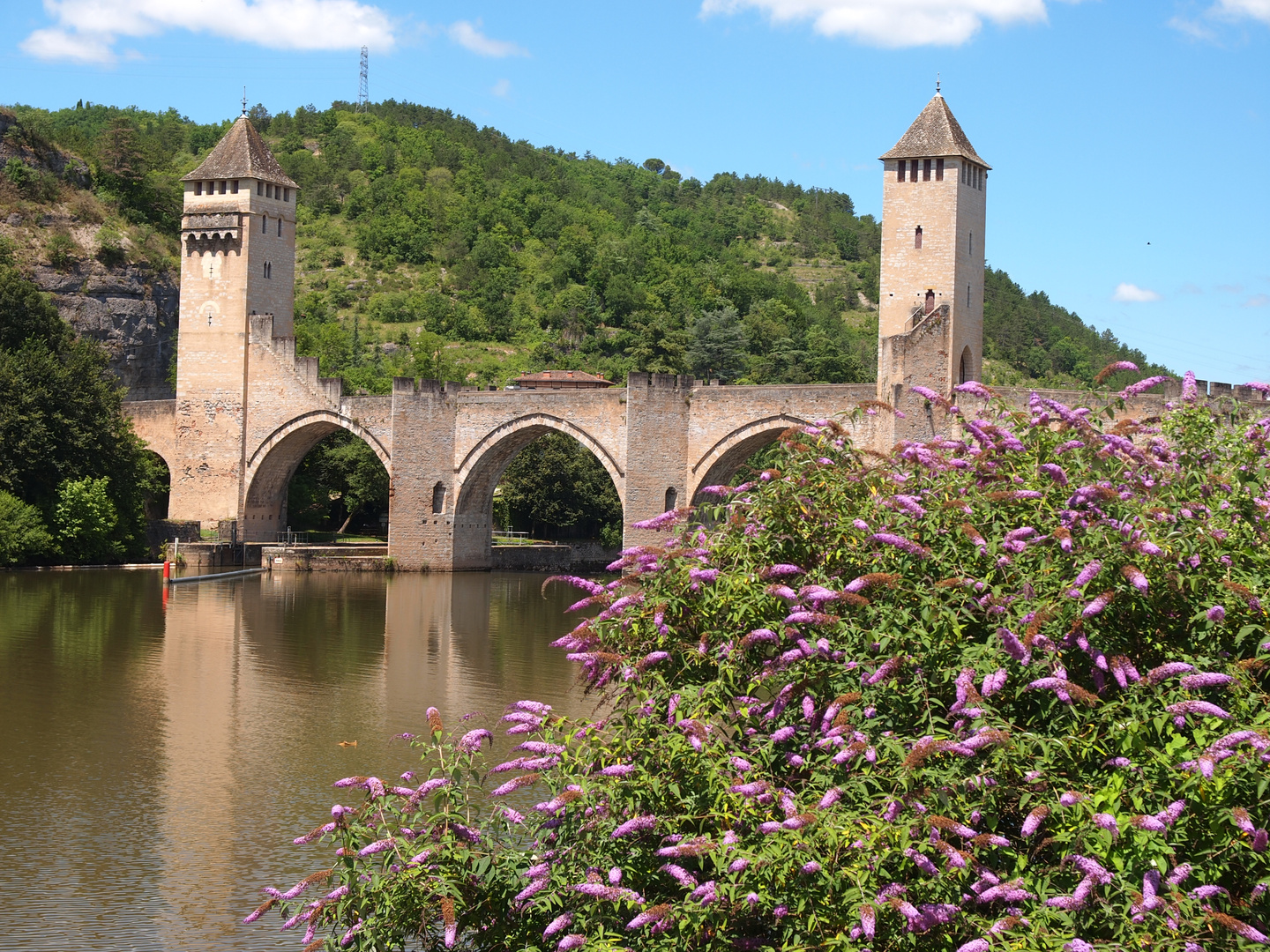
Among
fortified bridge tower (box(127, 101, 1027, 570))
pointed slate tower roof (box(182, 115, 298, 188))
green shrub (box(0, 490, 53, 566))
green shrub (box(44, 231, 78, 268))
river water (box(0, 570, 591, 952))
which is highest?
pointed slate tower roof (box(182, 115, 298, 188))

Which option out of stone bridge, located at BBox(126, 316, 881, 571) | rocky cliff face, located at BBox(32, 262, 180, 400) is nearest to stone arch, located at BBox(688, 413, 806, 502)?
stone bridge, located at BBox(126, 316, 881, 571)

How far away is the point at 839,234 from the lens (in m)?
94.8

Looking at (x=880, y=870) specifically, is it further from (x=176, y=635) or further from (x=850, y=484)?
(x=176, y=635)

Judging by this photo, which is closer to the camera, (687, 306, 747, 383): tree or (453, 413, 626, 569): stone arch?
(453, 413, 626, 569): stone arch

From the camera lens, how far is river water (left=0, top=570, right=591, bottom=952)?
27.7 feet

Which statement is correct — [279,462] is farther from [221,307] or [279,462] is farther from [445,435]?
[445,435]

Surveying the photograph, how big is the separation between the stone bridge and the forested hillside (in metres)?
8.48

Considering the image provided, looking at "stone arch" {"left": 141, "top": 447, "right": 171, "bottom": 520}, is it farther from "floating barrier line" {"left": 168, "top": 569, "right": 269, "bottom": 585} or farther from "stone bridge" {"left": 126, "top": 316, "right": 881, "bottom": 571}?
"floating barrier line" {"left": 168, "top": 569, "right": 269, "bottom": 585}

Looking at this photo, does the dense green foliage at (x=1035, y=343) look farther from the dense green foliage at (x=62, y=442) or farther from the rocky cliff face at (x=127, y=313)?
the dense green foliage at (x=62, y=442)

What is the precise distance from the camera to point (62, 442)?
96.2ft

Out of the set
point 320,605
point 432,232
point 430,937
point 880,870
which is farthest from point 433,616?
point 432,232

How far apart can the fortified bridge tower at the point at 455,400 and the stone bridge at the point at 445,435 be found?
41 mm

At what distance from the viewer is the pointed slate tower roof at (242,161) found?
114 feet

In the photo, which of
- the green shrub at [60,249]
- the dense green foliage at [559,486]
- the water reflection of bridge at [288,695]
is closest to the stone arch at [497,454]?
the water reflection of bridge at [288,695]
